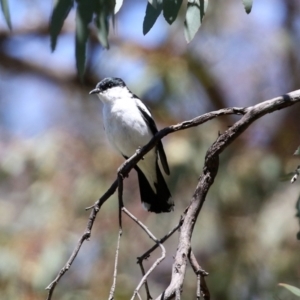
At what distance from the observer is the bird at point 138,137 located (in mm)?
3781

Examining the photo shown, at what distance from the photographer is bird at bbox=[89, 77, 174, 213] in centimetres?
378

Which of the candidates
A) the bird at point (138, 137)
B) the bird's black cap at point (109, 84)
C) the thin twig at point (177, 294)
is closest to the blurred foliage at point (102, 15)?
the thin twig at point (177, 294)

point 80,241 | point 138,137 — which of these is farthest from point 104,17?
point 138,137

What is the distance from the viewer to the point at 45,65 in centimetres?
695

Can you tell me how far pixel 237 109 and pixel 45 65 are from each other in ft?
16.7

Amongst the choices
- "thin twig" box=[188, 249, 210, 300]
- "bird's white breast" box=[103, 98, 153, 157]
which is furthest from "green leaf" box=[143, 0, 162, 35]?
"bird's white breast" box=[103, 98, 153, 157]

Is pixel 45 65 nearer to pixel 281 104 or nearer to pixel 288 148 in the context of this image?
pixel 288 148

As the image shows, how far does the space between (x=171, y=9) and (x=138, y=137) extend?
1632mm

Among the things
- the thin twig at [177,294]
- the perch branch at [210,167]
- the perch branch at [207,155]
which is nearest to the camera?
the thin twig at [177,294]

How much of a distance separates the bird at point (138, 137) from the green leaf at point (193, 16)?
54.5 inches

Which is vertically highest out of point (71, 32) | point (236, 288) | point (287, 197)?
point (71, 32)

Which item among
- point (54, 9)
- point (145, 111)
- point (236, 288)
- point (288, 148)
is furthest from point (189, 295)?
point (54, 9)

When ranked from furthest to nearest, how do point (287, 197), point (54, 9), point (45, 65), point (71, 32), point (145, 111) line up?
point (45, 65) < point (71, 32) < point (287, 197) < point (145, 111) < point (54, 9)

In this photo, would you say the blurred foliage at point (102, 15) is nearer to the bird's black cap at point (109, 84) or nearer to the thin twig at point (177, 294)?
the thin twig at point (177, 294)
